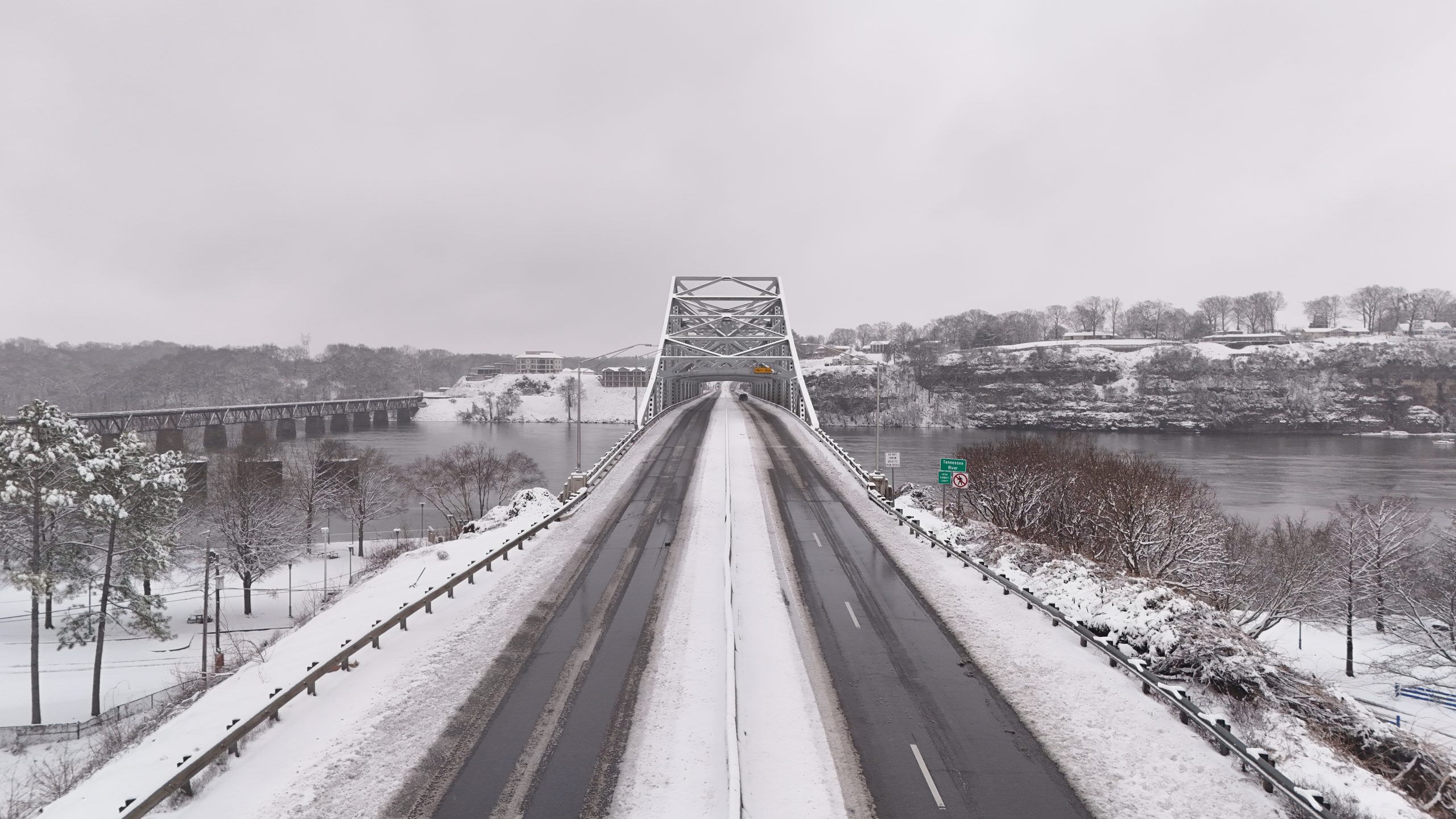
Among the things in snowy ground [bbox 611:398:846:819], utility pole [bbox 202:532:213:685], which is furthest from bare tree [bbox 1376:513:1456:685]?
utility pole [bbox 202:532:213:685]

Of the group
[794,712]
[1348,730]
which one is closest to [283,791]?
[794,712]

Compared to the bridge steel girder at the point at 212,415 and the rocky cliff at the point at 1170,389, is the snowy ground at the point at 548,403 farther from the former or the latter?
the rocky cliff at the point at 1170,389

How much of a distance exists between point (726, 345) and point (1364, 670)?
246 ft

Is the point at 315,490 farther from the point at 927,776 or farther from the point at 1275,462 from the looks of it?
the point at 1275,462

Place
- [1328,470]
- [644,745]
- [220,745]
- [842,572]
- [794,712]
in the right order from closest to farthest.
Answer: [220,745] < [644,745] < [794,712] < [842,572] < [1328,470]

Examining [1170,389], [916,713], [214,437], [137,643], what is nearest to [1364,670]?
[916,713]

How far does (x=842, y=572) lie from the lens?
17453 mm

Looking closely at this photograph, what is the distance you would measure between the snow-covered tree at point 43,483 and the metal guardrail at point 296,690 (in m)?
15.3

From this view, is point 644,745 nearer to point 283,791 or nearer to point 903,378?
point 283,791

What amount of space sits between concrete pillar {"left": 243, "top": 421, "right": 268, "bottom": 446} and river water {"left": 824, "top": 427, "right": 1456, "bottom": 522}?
88939mm

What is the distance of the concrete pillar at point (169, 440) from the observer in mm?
79181

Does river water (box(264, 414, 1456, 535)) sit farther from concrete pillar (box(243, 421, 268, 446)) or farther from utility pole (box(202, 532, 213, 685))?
utility pole (box(202, 532, 213, 685))

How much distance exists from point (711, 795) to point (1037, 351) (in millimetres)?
178996

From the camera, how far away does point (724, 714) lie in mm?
9797
